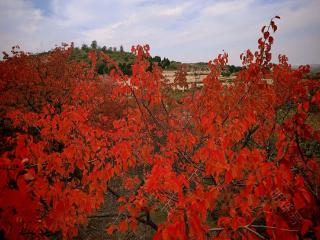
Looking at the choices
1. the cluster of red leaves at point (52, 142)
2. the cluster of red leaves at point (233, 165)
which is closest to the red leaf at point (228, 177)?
the cluster of red leaves at point (233, 165)

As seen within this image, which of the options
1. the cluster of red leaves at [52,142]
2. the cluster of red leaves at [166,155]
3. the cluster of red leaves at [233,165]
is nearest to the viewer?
the cluster of red leaves at [233,165]

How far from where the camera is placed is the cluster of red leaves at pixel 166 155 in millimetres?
3982

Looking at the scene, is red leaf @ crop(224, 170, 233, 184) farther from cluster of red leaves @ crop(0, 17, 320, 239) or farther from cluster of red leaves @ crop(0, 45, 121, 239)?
cluster of red leaves @ crop(0, 45, 121, 239)

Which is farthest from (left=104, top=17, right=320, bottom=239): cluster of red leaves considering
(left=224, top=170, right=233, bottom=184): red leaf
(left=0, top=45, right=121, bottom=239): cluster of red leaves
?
(left=0, top=45, right=121, bottom=239): cluster of red leaves

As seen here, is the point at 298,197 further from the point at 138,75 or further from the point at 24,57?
the point at 24,57

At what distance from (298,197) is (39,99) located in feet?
58.2

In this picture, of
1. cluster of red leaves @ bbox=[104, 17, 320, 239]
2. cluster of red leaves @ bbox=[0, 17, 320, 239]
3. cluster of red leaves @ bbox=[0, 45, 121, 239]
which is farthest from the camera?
cluster of red leaves @ bbox=[0, 45, 121, 239]

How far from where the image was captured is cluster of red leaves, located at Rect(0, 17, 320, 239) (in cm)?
398

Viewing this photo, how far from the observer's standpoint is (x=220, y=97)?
1205cm

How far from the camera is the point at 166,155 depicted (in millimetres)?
11883

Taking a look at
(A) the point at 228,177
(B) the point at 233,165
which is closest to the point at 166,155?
(B) the point at 233,165

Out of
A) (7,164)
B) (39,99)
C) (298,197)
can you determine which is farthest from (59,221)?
(39,99)

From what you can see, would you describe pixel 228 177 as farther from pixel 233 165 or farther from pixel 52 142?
pixel 52 142

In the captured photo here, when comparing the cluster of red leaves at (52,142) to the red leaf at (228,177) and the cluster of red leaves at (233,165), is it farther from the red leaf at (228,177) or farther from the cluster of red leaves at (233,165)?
the red leaf at (228,177)
